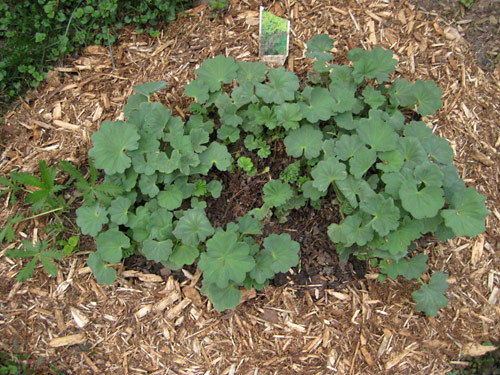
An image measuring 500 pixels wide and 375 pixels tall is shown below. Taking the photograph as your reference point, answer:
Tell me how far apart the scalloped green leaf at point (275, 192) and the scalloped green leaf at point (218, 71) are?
0.74 metres

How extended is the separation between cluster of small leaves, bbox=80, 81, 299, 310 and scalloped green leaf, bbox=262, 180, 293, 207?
16 centimetres

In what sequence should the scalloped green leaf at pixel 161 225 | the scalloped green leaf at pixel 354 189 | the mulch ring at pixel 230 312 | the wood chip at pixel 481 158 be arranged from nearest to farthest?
the scalloped green leaf at pixel 354 189 < the scalloped green leaf at pixel 161 225 < the mulch ring at pixel 230 312 < the wood chip at pixel 481 158

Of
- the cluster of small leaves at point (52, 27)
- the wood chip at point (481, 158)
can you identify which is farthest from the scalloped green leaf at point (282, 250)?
the cluster of small leaves at point (52, 27)

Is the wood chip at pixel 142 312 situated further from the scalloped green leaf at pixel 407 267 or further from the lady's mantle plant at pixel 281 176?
the scalloped green leaf at pixel 407 267

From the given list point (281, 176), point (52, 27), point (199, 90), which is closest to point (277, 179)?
point (281, 176)

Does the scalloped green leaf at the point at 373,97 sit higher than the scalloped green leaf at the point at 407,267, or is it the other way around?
the scalloped green leaf at the point at 373,97

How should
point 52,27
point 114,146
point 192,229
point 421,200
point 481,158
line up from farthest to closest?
point 52,27 < point 481,158 < point 114,146 < point 192,229 < point 421,200

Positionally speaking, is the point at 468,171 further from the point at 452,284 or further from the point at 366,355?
the point at 366,355

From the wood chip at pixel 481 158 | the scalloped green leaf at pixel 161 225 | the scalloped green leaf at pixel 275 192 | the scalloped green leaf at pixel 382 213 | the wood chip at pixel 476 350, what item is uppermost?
the scalloped green leaf at pixel 382 213

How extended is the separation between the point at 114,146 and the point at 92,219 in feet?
1.49

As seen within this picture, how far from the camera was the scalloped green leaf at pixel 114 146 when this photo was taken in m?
2.40

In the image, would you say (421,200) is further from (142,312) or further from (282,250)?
(142,312)

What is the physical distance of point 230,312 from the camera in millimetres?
2572

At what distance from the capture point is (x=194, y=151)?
2.54 metres
